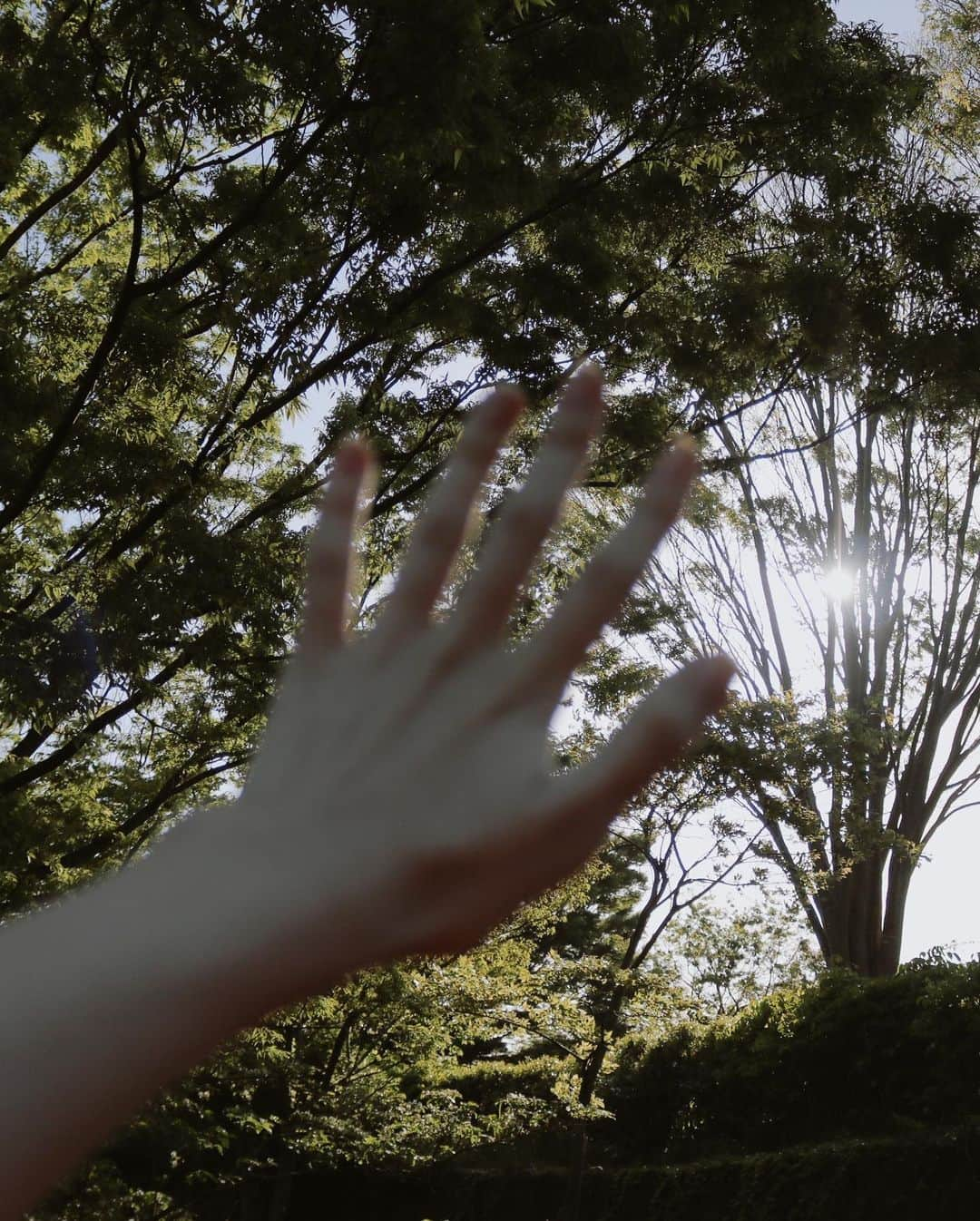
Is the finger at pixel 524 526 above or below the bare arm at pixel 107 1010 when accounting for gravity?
above

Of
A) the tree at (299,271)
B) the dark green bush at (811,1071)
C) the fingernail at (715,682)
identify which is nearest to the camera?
the fingernail at (715,682)

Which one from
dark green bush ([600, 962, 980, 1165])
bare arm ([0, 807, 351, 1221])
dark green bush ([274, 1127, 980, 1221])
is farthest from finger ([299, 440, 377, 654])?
dark green bush ([600, 962, 980, 1165])

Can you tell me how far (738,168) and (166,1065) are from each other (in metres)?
7.16

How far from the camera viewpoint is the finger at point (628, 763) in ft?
2.16

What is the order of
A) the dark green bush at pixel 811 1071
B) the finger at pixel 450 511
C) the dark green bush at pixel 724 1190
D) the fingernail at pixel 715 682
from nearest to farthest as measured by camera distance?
the fingernail at pixel 715 682 → the finger at pixel 450 511 → the dark green bush at pixel 724 1190 → the dark green bush at pixel 811 1071

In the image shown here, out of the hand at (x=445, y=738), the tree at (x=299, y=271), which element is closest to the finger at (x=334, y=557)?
the hand at (x=445, y=738)

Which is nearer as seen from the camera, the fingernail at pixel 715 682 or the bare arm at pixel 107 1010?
the bare arm at pixel 107 1010

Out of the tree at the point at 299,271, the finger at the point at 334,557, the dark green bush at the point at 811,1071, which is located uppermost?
the tree at the point at 299,271

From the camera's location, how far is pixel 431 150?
179 inches

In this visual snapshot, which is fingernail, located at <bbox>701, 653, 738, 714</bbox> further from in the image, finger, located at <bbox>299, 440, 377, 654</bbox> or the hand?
finger, located at <bbox>299, 440, 377, 654</bbox>

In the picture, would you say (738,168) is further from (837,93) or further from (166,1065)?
(166,1065)

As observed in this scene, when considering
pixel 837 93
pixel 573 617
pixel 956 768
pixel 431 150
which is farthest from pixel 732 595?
pixel 573 617

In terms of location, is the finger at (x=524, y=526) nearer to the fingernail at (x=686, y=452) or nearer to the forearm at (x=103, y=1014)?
the fingernail at (x=686, y=452)

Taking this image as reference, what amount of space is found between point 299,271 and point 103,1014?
5731 mm
